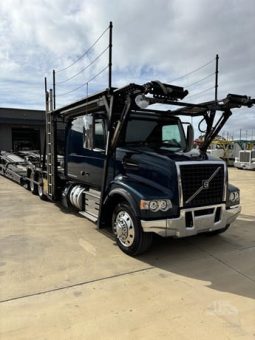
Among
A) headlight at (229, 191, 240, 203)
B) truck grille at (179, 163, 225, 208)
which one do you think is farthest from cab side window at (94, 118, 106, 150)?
headlight at (229, 191, 240, 203)

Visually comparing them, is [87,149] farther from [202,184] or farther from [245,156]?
[245,156]

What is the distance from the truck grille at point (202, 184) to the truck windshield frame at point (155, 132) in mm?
850

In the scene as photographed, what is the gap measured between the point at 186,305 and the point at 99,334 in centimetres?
103

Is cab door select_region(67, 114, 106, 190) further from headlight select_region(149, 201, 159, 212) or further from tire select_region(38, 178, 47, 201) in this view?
tire select_region(38, 178, 47, 201)

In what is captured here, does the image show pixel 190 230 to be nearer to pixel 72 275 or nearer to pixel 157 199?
pixel 157 199

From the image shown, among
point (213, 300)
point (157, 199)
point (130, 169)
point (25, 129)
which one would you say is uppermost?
point (25, 129)

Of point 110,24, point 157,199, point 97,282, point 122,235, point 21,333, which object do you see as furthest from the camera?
point 110,24

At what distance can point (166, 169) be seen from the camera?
15.1 ft

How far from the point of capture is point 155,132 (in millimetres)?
5852

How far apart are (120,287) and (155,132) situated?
3.02m

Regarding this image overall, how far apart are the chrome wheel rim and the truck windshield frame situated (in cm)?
130

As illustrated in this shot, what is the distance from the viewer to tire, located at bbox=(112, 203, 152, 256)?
4.59 metres

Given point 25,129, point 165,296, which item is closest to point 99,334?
point 165,296

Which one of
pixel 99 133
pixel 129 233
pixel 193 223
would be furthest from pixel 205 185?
pixel 99 133
